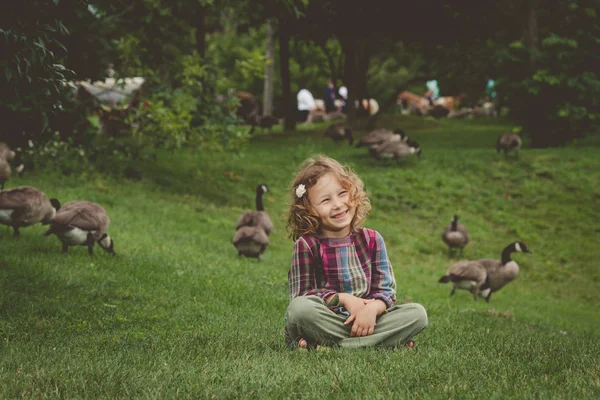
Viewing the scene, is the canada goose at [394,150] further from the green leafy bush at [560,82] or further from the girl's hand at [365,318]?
the girl's hand at [365,318]

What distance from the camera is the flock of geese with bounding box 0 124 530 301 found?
36.4 feet

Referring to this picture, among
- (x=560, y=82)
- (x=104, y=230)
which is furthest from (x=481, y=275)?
(x=560, y=82)

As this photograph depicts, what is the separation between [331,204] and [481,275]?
358 inches

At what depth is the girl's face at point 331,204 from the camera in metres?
6.04

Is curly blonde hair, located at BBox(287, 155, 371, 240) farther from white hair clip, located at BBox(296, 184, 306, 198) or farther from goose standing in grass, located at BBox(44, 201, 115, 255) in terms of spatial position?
goose standing in grass, located at BBox(44, 201, 115, 255)

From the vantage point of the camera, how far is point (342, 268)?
6031mm

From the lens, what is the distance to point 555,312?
1473cm

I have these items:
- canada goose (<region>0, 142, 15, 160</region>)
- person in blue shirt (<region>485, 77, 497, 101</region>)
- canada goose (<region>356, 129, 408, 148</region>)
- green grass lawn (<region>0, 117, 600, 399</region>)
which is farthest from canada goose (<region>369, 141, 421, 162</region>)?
canada goose (<region>0, 142, 15, 160</region>)

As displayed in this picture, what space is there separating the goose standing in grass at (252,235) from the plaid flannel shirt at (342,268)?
764cm

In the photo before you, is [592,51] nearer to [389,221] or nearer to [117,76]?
[389,221]

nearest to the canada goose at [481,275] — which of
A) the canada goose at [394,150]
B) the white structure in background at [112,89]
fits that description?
the white structure in background at [112,89]

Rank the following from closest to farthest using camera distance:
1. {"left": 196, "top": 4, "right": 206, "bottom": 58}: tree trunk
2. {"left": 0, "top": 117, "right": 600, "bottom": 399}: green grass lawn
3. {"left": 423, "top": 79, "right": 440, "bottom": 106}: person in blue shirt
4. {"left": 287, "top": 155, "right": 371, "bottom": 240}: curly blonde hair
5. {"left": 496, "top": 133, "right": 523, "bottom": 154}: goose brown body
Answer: {"left": 0, "top": 117, "right": 600, "bottom": 399}: green grass lawn
{"left": 287, "top": 155, "right": 371, "bottom": 240}: curly blonde hair
{"left": 196, "top": 4, "right": 206, "bottom": 58}: tree trunk
{"left": 496, "top": 133, "right": 523, "bottom": 154}: goose brown body
{"left": 423, "top": 79, "right": 440, "bottom": 106}: person in blue shirt

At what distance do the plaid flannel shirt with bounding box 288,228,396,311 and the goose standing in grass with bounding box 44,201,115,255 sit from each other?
5.79 m

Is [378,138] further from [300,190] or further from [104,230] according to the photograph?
[300,190]
